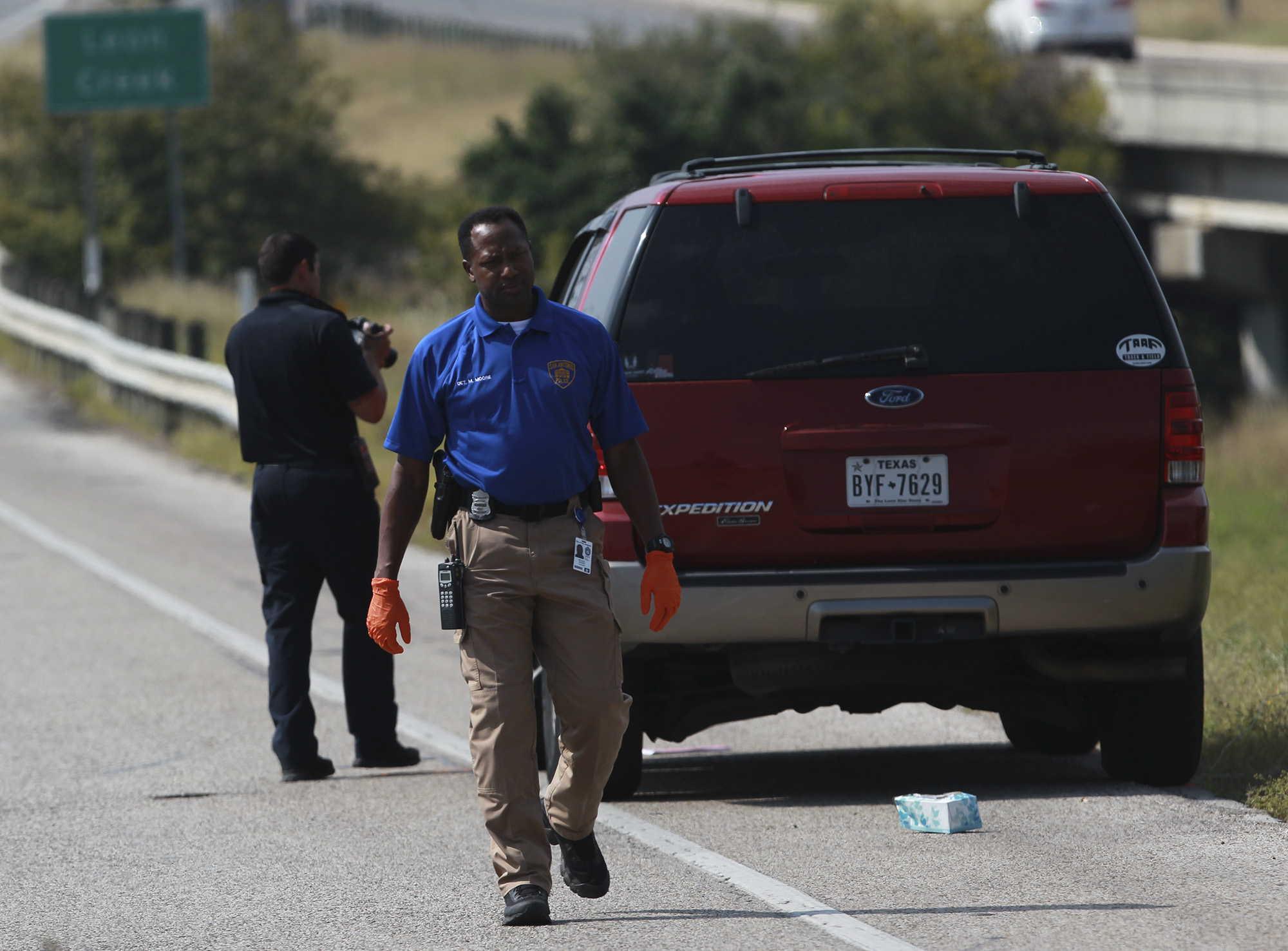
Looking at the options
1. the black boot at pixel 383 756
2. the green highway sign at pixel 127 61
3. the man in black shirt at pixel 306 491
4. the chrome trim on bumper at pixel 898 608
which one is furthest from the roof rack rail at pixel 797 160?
the green highway sign at pixel 127 61

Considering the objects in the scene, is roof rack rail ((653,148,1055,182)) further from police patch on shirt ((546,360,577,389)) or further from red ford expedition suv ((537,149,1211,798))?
police patch on shirt ((546,360,577,389))

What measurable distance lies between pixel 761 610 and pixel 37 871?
94.8 inches

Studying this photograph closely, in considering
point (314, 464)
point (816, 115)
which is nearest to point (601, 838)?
point (314, 464)

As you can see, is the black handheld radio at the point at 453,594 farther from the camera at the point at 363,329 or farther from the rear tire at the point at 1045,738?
the rear tire at the point at 1045,738

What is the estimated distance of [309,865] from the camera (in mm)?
6035

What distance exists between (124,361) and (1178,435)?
17.7 meters

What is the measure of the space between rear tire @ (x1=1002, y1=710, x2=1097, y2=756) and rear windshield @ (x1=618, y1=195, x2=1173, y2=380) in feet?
5.86

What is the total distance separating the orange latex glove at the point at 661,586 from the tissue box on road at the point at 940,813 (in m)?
1.26

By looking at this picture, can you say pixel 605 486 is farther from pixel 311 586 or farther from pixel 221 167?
pixel 221 167

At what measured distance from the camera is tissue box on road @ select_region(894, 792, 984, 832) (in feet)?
20.1

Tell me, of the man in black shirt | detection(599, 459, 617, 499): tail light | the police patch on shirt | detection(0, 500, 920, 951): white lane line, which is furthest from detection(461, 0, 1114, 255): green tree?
the police patch on shirt

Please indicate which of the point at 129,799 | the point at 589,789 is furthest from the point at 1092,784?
the point at 129,799

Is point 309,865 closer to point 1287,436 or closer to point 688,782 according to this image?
point 688,782

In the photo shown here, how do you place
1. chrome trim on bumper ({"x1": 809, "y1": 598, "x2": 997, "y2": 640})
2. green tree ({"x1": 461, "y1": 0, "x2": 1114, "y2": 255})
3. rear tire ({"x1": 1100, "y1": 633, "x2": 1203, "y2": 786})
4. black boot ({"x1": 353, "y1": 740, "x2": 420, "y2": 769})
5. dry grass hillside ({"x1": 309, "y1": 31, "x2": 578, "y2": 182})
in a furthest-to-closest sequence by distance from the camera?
1. dry grass hillside ({"x1": 309, "y1": 31, "x2": 578, "y2": 182})
2. green tree ({"x1": 461, "y1": 0, "x2": 1114, "y2": 255})
3. black boot ({"x1": 353, "y1": 740, "x2": 420, "y2": 769})
4. rear tire ({"x1": 1100, "y1": 633, "x2": 1203, "y2": 786})
5. chrome trim on bumper ({"x1": 809, "y1": 598, "x2": 997, "y2": 640})
